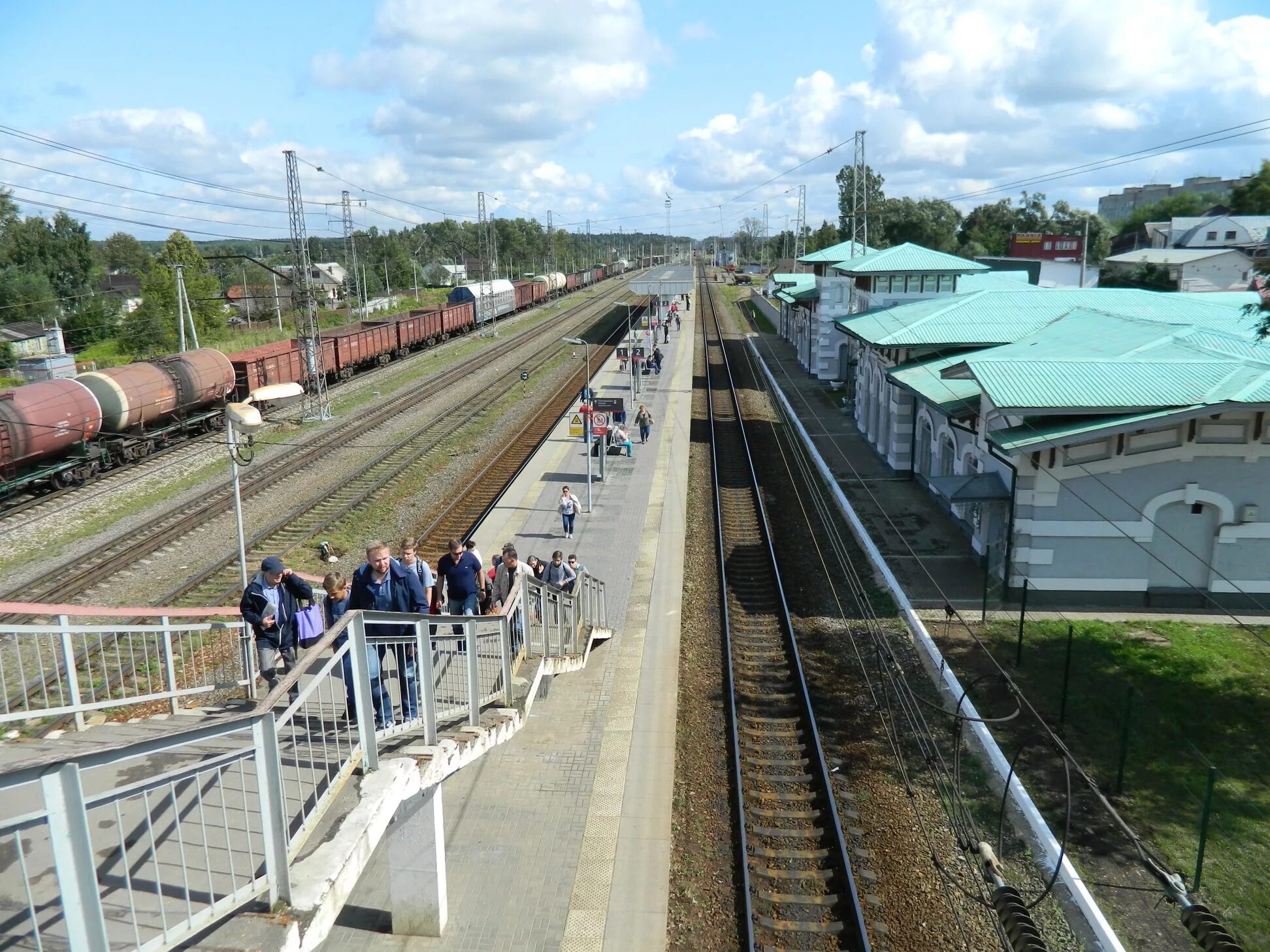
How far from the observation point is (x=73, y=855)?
329 centimetres

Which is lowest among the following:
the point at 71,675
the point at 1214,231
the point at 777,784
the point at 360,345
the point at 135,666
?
the point at 777,784

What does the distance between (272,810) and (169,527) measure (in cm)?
1853

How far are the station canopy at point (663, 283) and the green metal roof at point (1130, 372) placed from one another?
29731mm

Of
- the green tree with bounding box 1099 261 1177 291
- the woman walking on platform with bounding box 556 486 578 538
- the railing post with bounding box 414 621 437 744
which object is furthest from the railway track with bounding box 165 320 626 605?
the green tree with bounding box 1099 261 1177 291

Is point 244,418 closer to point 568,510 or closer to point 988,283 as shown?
point 568,510

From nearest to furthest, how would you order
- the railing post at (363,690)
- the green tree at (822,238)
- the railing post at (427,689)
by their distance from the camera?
the railing post at (363,690) → the railing post at (427,689) → the green tree at (822,238)

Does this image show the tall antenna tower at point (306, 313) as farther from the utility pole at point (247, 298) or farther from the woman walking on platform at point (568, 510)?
the utility pole at point (247, 298)

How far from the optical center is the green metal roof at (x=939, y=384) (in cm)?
2038

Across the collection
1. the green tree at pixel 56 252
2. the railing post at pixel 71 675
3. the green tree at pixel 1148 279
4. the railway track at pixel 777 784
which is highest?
the green tree at pixel 56 252

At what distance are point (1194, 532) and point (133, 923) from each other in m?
17.9

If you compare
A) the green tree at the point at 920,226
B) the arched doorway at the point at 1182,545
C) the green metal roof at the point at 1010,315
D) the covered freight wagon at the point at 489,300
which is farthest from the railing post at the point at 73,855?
the green tree at the point at 920,226

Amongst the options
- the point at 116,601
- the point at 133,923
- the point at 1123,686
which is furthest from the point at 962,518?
the point at 133,923

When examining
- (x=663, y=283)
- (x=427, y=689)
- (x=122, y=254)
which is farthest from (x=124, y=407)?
(x=122, y=254)

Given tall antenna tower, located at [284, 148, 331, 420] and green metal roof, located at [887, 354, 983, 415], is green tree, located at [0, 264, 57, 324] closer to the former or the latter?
tall antenna tower, located at [284, 148, 331, 420]
